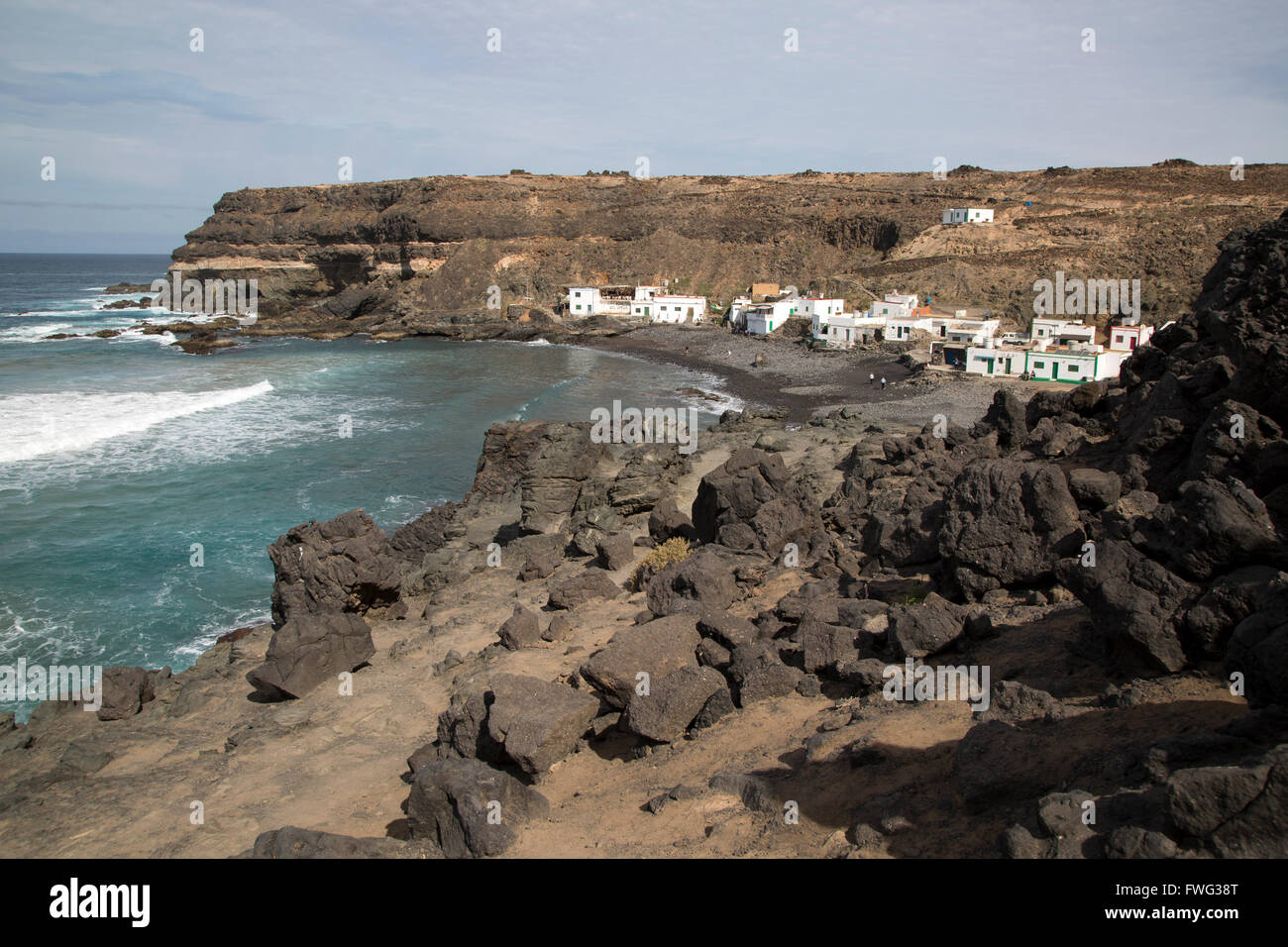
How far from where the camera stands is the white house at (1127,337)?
4378 centimetres

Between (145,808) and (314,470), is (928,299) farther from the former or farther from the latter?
(145,808)

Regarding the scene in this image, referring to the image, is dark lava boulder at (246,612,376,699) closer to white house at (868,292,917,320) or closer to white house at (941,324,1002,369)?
white house at (941,324,1002,369)

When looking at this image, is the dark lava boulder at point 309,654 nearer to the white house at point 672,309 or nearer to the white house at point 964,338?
the white house at point 964,338

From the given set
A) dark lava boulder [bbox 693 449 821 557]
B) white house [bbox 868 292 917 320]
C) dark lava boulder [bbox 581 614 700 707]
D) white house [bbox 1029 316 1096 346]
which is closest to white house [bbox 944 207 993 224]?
white house [bbox 868 292 917 320]

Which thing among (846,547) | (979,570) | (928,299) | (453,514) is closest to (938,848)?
(979,570)

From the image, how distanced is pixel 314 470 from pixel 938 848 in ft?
96.3

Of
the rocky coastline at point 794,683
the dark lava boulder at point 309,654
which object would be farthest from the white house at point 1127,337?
the dark lava boulder at point 309,654

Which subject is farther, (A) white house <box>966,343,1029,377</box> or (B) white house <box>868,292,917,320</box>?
Answer: (B) white house <box>868,292,917,320</box>

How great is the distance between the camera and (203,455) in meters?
33.0

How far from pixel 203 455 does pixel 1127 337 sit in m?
44.9

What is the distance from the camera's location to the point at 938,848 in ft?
19.0

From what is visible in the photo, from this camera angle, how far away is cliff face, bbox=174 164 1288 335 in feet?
245

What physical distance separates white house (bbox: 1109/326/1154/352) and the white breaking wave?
4707cm

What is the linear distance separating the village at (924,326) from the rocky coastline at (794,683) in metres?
19.5
